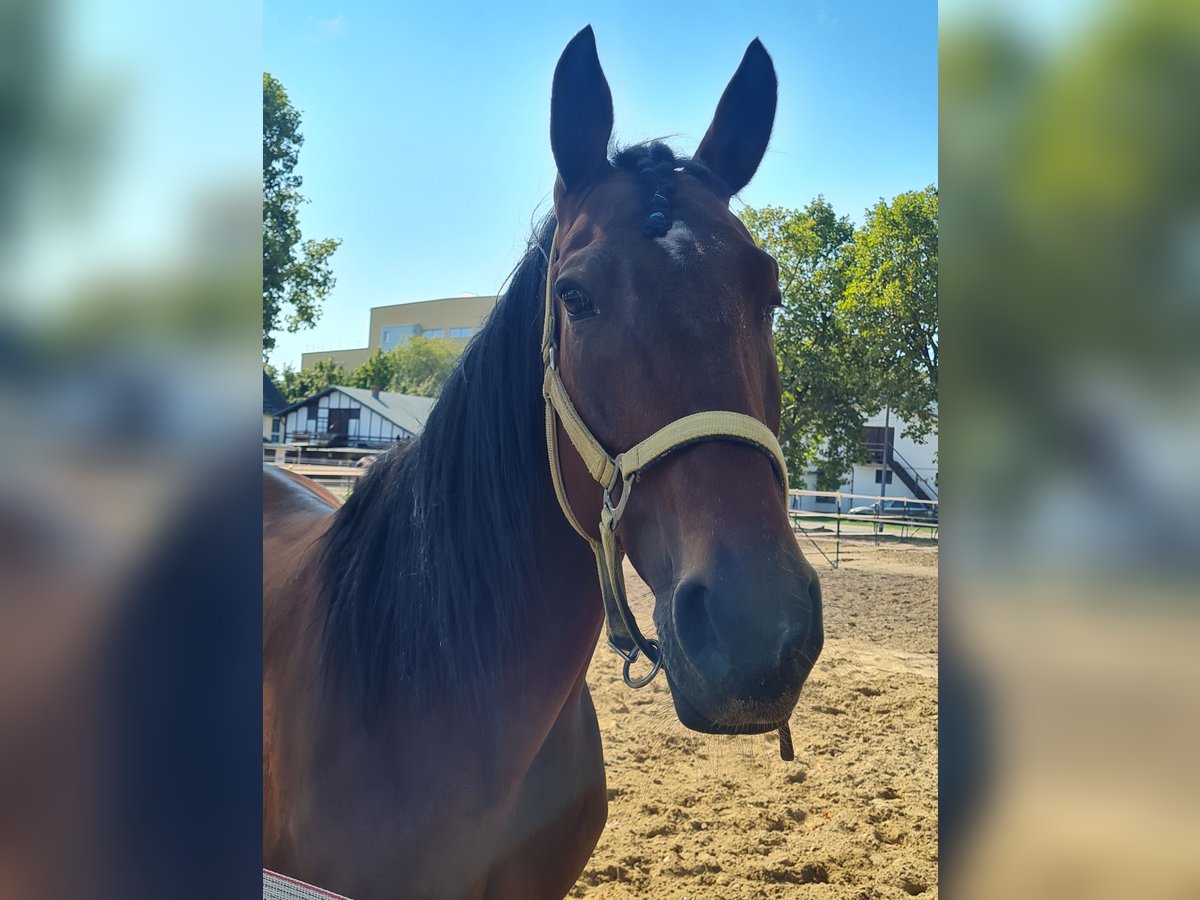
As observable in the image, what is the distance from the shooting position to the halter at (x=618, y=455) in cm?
109

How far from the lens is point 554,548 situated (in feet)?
4.67

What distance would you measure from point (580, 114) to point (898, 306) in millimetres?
1486

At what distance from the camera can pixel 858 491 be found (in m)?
9.60

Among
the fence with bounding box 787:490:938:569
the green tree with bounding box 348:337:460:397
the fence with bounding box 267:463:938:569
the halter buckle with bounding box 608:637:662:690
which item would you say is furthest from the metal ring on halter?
the fence with bounding box 787:490:938:569

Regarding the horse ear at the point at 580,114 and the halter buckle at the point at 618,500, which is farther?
the horse ear at the point at 580,114

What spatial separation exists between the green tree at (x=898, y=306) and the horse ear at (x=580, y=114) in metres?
1.23

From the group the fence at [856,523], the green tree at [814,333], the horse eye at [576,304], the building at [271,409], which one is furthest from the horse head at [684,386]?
the fence at [856,523]

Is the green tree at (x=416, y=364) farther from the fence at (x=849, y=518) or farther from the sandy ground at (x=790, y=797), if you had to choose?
the fence at (x=849, y=518)

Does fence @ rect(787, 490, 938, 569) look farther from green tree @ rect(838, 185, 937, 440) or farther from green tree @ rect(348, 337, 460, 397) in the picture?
green tree @ rect(348, 337, 460, 397)

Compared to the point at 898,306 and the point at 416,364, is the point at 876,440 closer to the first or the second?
the point at 898,306

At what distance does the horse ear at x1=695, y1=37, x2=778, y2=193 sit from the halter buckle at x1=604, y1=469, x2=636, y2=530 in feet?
2.33

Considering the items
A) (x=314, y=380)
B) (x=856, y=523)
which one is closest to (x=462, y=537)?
(x=314, y=380)
